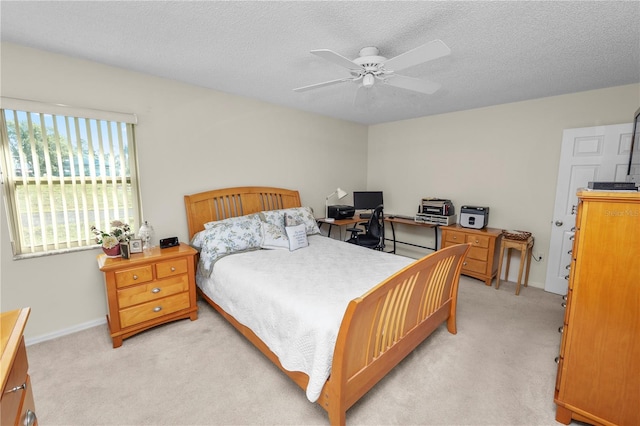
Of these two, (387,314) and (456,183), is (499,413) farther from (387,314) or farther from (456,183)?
(456,183)

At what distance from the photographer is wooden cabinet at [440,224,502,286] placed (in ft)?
11.6

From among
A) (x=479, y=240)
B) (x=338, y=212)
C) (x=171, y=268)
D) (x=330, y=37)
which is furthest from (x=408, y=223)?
(x=171, y=268)

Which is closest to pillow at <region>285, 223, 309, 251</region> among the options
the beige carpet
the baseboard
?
the beige carpet

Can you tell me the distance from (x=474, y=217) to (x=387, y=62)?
2.79 m

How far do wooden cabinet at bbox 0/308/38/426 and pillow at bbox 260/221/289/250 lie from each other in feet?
6.79

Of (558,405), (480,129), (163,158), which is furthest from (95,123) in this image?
(480,129)

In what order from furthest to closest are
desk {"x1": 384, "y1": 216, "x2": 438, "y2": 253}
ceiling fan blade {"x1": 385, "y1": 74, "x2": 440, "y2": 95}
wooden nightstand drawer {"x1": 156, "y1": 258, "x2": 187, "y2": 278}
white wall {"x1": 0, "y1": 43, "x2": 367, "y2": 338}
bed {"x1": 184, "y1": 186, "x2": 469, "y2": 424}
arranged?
desk {"x1": 384, "y1": 216, "x2": 438, "y2": 253}
wooden nightstand drawer {"x1": 156, "y1": 258, "x2": 187, "y2": 278}
white wall {"x1": 0, "y1": 43, "x2": 367, "y2": 338}
ceiling fan blade {"x1": 385, "y1": 74, "x2": 440, "y2": 95}
bed {"x1": 184, "y1": 186, "x2": 469, "y2": 424}

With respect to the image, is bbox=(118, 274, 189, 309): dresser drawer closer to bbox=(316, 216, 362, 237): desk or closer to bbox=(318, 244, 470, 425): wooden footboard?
bbox=(318, 244, 470, 425): wooden footboard

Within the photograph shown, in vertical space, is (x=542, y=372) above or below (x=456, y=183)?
below

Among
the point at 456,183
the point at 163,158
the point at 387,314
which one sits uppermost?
the point at 163,158

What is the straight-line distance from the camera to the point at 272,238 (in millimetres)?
3082

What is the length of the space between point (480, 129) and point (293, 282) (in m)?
3.46

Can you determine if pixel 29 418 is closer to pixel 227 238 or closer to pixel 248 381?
pixel 248 381

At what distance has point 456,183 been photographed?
165 inches
